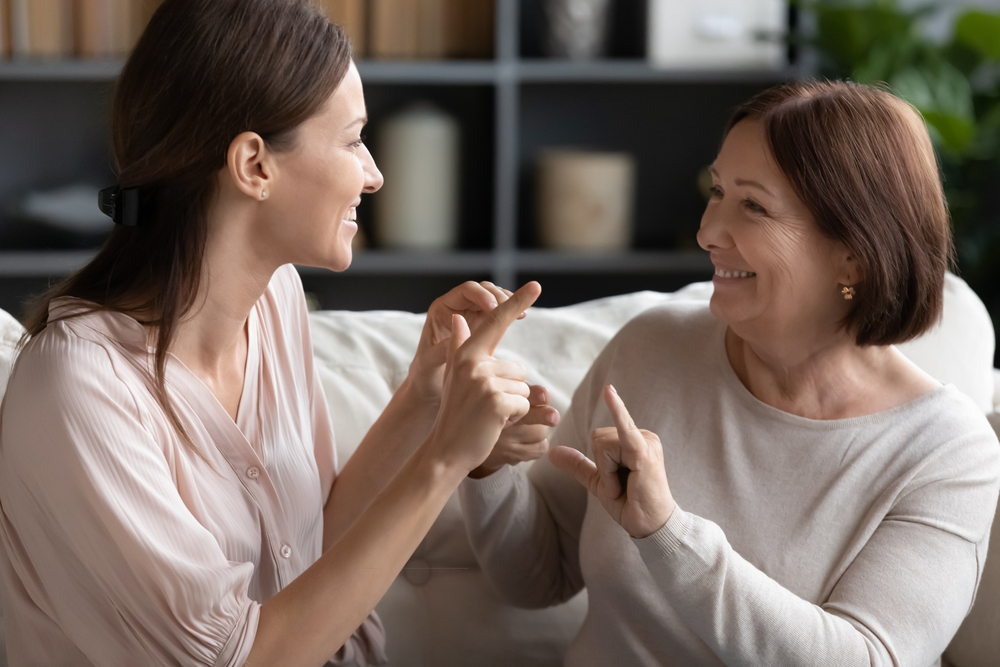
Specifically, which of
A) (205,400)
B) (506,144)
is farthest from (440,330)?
(506,144)

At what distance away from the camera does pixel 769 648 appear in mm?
976

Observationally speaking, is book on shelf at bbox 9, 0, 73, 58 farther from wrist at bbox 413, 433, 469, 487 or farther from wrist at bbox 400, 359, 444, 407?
wrist at bbox 413, 433, 469, 487

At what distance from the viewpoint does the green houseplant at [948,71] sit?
8.04ft

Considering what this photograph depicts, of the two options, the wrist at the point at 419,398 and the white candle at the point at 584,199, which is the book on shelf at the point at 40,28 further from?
the wrist at the point at 419,398

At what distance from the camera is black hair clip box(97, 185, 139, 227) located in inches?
38.1

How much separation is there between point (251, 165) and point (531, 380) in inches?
26.4

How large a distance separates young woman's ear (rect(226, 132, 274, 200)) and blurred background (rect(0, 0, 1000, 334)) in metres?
1.81

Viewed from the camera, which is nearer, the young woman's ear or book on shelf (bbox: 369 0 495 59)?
the young woman's ear

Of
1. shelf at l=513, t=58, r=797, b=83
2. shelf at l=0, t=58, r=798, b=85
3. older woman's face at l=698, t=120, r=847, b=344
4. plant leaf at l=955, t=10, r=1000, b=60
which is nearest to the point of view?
older woman's face at l=698, t=120, r=847, b=344

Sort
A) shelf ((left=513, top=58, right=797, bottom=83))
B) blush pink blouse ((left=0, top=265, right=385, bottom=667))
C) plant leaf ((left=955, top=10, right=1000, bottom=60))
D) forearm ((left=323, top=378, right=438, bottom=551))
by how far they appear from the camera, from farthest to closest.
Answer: shelf ((left=513, top=58, right=797, bottom=83)) → plant leaf ((left=955, top=10, right=1000, bottom=60)) → forearm ((left=323, top=378, right=438, bottom=551)) → blush pink blouse ((left=0, top=265, right=385, bottom=667))

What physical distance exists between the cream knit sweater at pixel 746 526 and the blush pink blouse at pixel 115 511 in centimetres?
36

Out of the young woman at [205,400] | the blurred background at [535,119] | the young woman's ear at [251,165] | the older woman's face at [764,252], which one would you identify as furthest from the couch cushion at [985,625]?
the blurred background at [535,119]

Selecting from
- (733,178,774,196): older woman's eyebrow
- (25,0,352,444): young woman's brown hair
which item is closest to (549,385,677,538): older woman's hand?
(733,178,774,196): older woman's eyebrow

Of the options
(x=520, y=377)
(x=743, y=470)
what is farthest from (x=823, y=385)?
(x=520, y=377)
